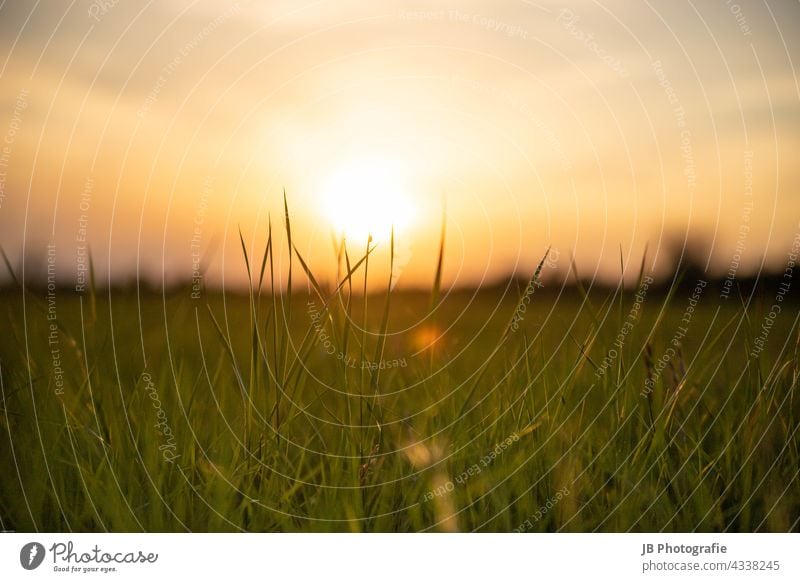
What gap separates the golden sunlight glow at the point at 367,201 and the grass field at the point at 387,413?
0.24ft

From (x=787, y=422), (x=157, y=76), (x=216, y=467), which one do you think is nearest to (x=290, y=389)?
(x=216, y=467)

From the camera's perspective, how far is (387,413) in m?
1.22

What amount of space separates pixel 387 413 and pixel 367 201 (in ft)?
1.27

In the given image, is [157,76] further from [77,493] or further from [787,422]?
[787,422]

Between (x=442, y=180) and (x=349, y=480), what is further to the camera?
(x=442, y=180)

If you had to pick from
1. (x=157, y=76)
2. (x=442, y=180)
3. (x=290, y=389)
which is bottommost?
(x=290, y=389)

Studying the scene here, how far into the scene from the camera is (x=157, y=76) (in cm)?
127

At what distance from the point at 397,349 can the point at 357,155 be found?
369 mm

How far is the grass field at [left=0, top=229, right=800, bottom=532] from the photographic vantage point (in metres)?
1.20
